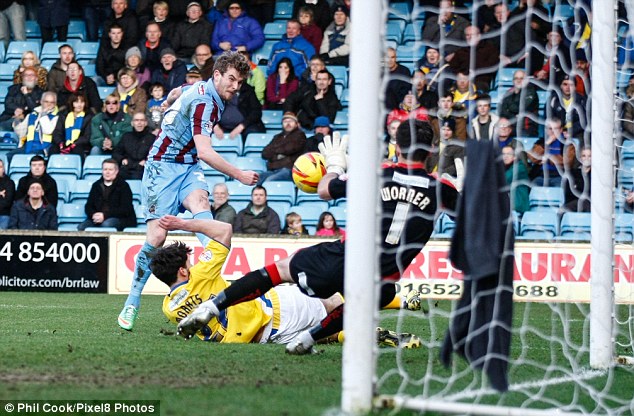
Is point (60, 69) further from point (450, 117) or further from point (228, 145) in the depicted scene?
point (450, 117)

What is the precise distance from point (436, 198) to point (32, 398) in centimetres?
289

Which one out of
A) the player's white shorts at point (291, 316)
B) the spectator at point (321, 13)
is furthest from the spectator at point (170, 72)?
the player's white shorts at point (291, 316)

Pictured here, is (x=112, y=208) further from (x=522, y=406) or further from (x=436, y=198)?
(x=522, y=406)

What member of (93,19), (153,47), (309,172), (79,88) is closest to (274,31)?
(153,47)

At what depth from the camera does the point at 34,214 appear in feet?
49.5

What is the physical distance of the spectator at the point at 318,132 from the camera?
15273mm

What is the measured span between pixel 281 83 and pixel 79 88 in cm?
334

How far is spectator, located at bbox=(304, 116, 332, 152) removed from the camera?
50.1 feet

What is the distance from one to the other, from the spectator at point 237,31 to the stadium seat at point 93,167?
2.81 meters

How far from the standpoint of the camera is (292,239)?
13969 mm

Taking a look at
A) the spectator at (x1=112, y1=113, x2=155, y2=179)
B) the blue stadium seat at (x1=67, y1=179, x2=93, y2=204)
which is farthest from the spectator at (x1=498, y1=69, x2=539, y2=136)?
the blue stadium seat at (x1=67, y1=179, x2=93, y2=204)

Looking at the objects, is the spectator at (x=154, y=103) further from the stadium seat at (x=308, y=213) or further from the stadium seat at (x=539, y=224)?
the stadium seat at (x=539, y=224)

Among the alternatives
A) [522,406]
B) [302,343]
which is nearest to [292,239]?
[302,343]

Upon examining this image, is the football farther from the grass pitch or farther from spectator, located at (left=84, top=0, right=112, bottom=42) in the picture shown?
spectator, located at (left=84, top=0, right=112, bottom=42)
